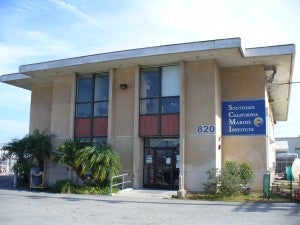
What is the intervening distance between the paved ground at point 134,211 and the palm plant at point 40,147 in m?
4.36

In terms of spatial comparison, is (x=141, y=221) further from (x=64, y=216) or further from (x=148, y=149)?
(x=148, y=149)

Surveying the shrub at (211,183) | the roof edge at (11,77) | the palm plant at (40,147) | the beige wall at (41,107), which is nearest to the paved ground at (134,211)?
the shrub at (211,183)

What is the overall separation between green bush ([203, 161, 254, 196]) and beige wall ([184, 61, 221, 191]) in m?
0.76

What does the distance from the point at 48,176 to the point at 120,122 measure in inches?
208

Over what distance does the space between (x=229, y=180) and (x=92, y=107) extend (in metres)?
8.64

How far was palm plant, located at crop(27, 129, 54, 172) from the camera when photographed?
19906mm

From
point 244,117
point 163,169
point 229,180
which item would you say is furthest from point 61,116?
point 229,180

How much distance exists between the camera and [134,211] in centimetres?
1212

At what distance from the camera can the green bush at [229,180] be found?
51.4ft

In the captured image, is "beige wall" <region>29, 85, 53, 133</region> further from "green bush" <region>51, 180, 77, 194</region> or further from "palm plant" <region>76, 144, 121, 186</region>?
"palm plant" <region>76, 144, 121, 186</region>

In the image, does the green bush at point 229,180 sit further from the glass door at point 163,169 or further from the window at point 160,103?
the window at point 160,103

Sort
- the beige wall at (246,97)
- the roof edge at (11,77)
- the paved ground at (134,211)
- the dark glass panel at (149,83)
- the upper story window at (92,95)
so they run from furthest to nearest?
the roof edge at (11,77)
the upper story window at (92,95)
the dark glass panel at (149,83)
the beige wall at (246,97)
the paved ground at (134,211)

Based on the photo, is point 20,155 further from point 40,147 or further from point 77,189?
point 77,189

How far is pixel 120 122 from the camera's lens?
65.4 feet
